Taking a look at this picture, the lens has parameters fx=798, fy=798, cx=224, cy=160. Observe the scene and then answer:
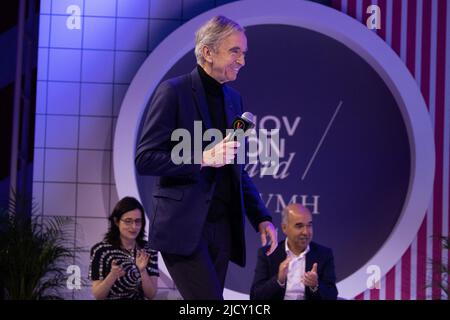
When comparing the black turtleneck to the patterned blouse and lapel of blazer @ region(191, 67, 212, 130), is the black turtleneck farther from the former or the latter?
the patterned blouse

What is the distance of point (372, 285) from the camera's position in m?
5.21

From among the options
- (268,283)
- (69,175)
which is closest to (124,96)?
(69,175)

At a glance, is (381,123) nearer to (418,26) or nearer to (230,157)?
(418,26)

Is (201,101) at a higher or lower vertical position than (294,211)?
higher

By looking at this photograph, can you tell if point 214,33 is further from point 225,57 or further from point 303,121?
point 303,121

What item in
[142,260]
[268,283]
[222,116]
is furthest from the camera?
[142,260]

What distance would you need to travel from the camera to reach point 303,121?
17.3 ft

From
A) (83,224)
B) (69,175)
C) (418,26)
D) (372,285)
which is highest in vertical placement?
(418,26)

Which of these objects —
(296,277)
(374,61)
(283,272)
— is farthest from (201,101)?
(374,61)

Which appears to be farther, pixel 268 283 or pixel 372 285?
pixel 372 285

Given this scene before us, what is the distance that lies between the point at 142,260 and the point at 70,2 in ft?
5.95

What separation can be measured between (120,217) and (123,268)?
30 centimetres

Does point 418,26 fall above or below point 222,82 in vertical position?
above

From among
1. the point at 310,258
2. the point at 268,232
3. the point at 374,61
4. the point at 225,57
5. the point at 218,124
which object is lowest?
the point at 310,258
